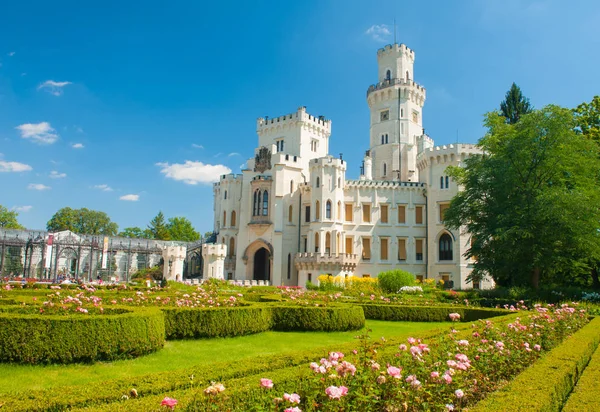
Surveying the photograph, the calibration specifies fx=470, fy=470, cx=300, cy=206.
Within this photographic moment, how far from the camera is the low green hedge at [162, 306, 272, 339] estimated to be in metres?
12.6

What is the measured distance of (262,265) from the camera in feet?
161

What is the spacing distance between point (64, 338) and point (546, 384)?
28.6 ft

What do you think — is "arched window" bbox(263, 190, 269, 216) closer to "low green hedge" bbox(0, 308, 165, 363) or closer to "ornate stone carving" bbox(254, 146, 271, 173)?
"ornate stone carving" bbox(254, 146, 271, 173)

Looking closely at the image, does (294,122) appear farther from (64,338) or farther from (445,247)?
(64,338)

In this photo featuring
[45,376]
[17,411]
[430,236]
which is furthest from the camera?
[430,236]

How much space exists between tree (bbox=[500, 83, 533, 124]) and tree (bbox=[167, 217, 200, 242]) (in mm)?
59380

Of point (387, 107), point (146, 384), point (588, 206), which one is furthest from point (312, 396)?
point (387, 107)

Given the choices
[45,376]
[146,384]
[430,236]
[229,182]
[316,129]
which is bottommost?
[45,376]

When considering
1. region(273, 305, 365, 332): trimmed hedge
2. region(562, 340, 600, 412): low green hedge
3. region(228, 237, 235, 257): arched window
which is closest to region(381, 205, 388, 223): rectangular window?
region(228, 237, 235, 257): arched window

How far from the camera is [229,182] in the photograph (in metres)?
49.8

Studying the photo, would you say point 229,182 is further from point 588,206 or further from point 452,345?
point 452,345

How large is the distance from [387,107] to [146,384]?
1954 inches

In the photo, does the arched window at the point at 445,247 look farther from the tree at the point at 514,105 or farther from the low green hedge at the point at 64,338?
the low green hedge at the point at 64,338

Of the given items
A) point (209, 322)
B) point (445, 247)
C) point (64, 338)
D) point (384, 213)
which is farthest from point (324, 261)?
point (64, 338)
